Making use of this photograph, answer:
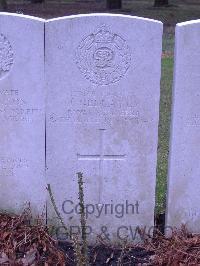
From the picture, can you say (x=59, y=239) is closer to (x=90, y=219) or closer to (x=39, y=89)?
(x=90, y=219)

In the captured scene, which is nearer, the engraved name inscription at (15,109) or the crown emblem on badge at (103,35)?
the crown emblem on badge at (103,35)

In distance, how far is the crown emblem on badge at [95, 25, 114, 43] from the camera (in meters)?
4.16

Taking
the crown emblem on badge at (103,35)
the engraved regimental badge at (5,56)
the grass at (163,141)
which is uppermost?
the crown emblem on badge at (103,35)

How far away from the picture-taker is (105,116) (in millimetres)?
4316

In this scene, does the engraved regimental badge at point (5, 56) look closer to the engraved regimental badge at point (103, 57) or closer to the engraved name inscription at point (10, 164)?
the engraved regimental badge at point (103, 57)

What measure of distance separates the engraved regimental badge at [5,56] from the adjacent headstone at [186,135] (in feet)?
3.87

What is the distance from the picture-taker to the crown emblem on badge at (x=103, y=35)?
13.7ft

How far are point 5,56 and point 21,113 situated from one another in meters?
0.42

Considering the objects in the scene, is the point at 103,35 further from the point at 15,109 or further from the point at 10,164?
the point at 10,164

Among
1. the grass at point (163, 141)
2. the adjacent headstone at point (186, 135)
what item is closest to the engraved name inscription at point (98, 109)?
the adjacent headstone at point (186, 135)

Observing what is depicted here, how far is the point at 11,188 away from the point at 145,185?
1.01 meters

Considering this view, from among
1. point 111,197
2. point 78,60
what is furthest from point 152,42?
point 111,197

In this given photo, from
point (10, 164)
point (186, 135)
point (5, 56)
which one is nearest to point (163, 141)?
point (186, 135)

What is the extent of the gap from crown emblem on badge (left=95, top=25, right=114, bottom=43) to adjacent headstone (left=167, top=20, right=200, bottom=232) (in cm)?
47
